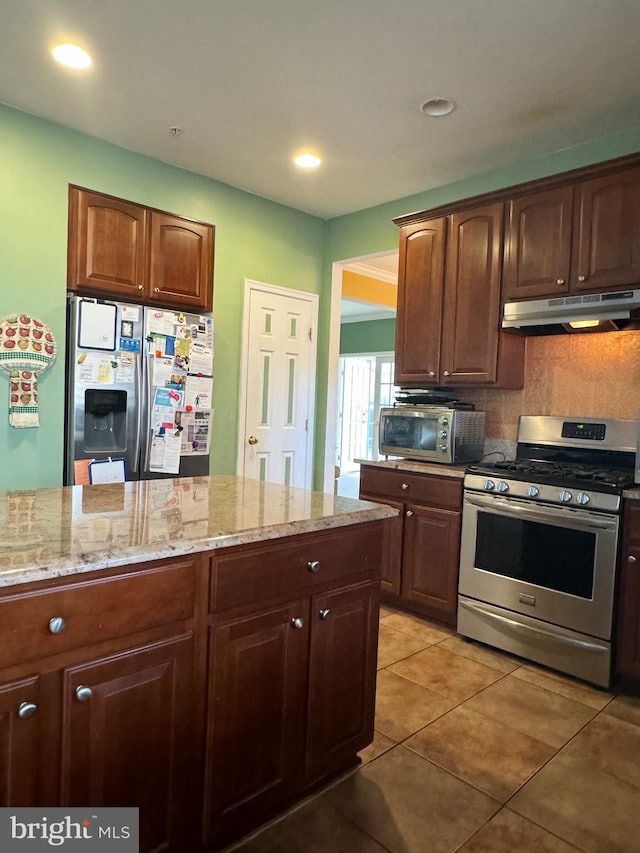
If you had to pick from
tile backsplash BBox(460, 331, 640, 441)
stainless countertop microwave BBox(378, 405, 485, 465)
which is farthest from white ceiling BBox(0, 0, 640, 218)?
stainless countertop microwave BBox(378, 405, 485, 465)

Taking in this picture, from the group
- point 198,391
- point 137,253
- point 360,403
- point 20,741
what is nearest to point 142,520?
point 20,741

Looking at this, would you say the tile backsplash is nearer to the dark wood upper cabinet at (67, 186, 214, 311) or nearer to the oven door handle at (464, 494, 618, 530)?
the oven door handle at (464, 494, 618, 530)

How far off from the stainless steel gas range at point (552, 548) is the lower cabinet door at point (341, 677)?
1.26 meters

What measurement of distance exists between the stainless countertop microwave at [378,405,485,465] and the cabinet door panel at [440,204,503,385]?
25 cm

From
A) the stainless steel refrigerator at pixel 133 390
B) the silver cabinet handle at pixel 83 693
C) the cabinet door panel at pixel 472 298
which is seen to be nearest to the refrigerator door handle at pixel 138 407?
the stainless steel refrigerator at pixel 133 390

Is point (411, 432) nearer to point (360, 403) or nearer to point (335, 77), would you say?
point (335, 77)

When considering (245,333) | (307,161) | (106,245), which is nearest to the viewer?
(106,245)

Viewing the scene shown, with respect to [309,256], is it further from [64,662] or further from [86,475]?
[64,662]

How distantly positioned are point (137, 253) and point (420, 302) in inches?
70.7

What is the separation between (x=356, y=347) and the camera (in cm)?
877

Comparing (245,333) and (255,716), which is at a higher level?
(245,333)

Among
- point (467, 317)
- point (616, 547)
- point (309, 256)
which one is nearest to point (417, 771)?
point (616, 547)

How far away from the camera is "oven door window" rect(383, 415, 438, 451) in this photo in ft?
11.2

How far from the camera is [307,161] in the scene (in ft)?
11.9
